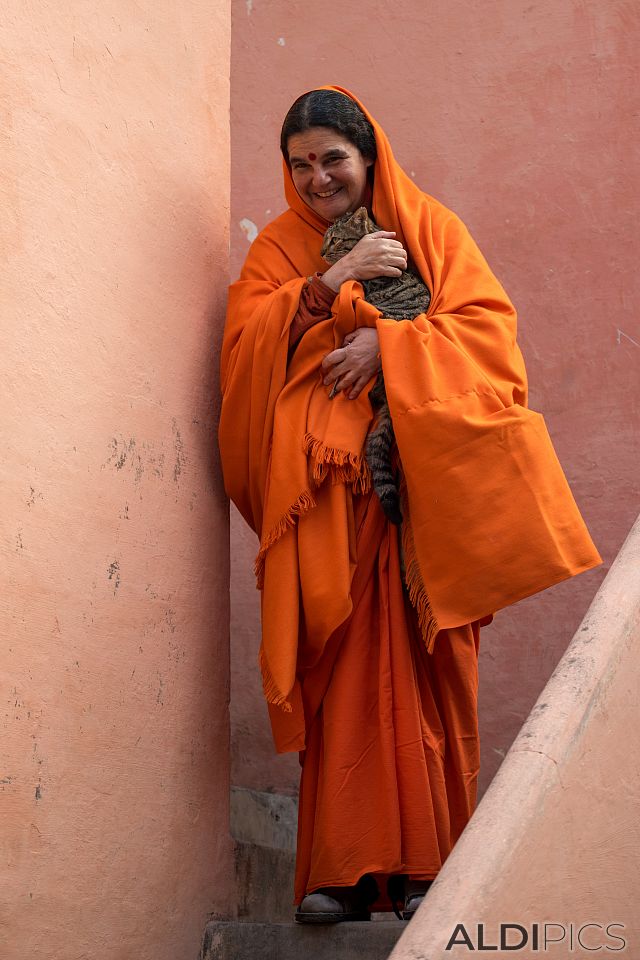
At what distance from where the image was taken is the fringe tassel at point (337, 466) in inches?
143

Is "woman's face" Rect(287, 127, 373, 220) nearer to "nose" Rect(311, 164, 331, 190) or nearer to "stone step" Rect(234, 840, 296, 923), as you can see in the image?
"nose" Rect(311, 164, 331, 190)

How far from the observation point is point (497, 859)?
2.48m

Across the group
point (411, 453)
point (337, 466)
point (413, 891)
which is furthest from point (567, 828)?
point (337, 466)

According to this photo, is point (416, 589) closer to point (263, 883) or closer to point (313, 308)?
point (313, 308)

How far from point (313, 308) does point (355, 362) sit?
239 millimetres

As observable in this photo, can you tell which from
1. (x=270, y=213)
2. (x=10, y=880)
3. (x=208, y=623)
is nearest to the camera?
(x=10, y=880)

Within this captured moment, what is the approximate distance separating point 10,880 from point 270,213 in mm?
3554

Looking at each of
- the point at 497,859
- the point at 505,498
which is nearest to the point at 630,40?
the point at 505,498

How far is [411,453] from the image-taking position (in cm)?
352

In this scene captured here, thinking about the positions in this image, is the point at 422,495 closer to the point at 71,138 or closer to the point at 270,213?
the point at 71,138

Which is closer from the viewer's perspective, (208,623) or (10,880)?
(10,880)

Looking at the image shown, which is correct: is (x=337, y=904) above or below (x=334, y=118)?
below

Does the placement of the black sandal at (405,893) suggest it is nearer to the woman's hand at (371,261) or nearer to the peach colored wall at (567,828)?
the peach colored wall at (567,828)

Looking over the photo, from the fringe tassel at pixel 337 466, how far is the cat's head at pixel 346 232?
0.61 m
